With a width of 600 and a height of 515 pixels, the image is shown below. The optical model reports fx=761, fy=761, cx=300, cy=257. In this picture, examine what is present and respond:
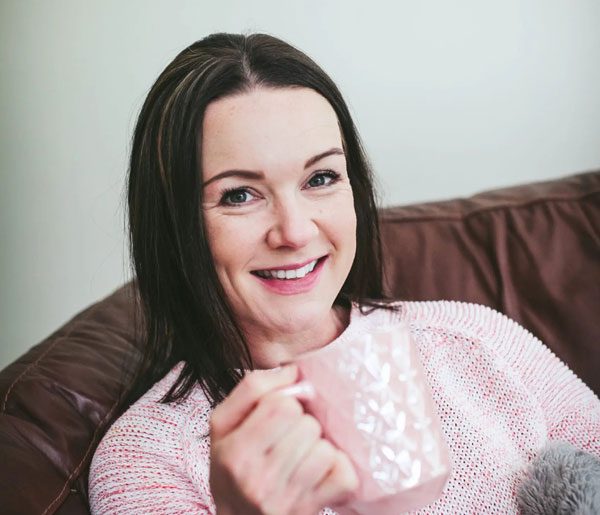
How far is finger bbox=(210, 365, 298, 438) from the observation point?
2.08 feet

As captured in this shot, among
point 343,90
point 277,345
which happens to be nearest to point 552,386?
point 277,345

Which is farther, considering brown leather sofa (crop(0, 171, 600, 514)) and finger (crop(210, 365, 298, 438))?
brown leather sofa (crop(0, 171, 600, 514))

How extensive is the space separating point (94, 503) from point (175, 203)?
1.36 feet

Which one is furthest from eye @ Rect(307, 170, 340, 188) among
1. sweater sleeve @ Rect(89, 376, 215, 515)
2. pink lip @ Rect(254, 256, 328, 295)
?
sweater sleeve @ Rect(89, 376, 215, 515)

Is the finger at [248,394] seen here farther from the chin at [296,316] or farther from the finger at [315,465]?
the chin at [296,316]

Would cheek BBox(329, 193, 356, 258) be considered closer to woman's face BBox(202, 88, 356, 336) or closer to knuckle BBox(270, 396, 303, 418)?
woman's face BBox(202, 88, 356, 336)

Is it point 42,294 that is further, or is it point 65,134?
point 42,294

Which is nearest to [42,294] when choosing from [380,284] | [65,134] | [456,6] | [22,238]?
[22,238]

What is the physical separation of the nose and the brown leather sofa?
0.42 m

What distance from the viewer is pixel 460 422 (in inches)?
44.8

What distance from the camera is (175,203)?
104 cm

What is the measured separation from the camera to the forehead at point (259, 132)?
98 centimetres

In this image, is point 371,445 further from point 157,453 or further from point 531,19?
point 531,19

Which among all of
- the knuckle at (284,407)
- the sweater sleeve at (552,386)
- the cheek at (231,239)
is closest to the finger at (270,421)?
the knuckle at (284,407)
